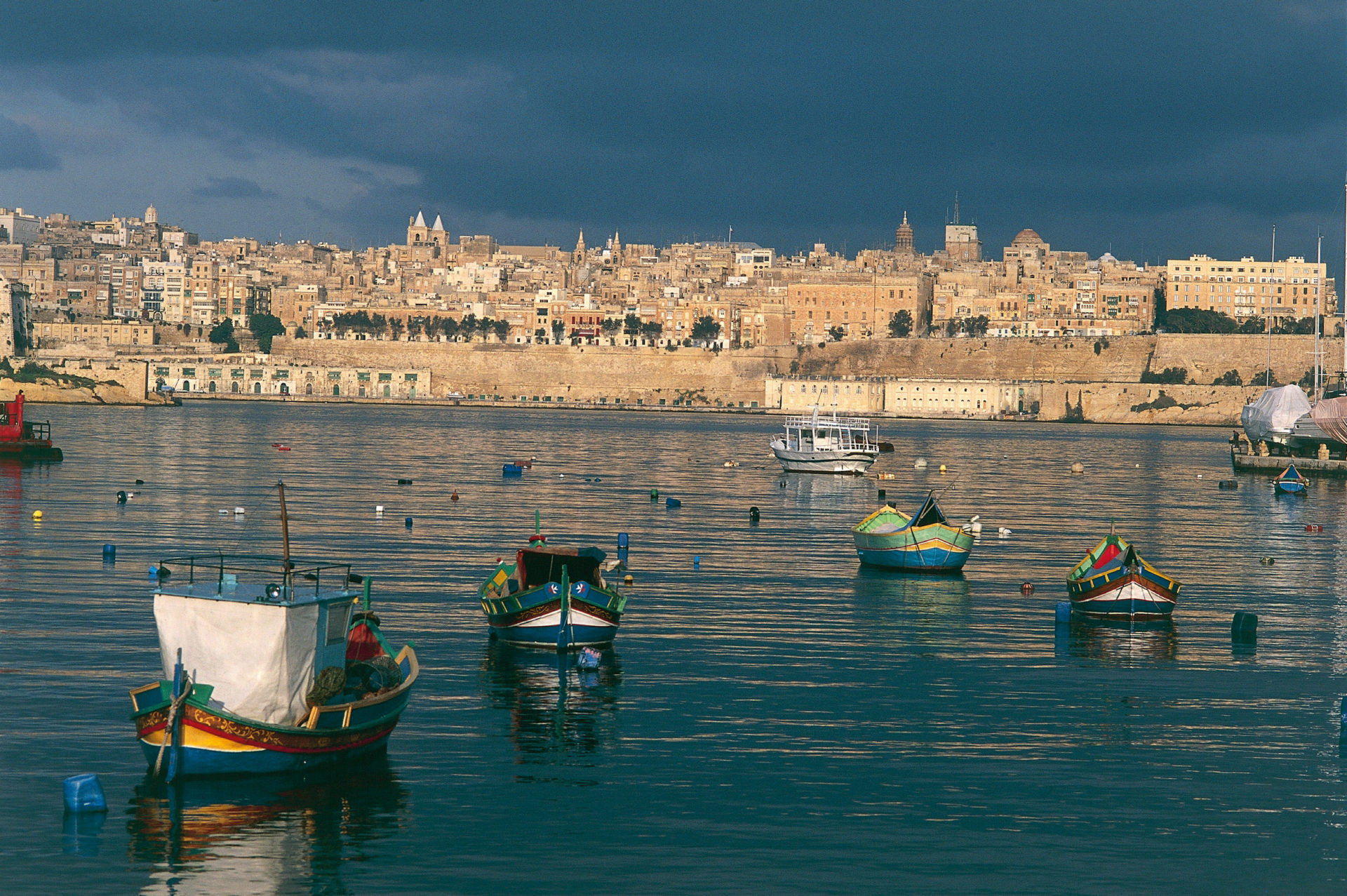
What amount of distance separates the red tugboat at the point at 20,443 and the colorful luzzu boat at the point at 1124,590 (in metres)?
43.6

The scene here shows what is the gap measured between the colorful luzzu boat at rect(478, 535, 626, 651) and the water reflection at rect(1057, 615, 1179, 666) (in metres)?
6.35

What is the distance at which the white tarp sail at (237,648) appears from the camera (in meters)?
15.0

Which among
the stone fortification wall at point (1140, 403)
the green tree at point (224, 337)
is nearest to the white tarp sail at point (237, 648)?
the stone fortification wall at point (1140, 403)

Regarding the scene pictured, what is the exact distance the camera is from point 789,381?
165000 millimetres

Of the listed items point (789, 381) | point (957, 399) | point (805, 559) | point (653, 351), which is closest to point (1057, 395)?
point (957, 399)

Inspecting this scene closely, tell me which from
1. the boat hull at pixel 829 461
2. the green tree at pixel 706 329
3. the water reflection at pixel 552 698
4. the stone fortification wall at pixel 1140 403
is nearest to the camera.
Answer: the water reflection at pixel 552 698

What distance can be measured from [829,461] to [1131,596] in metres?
42.2

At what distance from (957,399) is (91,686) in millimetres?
145975

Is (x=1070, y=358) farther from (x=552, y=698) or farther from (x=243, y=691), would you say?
(x=243, y=691)

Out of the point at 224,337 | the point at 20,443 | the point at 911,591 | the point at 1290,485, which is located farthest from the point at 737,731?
the point at 224,337

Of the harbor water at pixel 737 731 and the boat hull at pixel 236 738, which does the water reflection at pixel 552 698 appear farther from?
the boat hull at pixel 236 738

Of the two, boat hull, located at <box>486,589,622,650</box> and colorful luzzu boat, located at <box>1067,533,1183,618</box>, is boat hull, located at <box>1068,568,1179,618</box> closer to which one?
colorful luzzu boat, located at <box>1067,533,1183,618</box>

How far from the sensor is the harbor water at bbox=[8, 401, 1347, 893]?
13.4 m

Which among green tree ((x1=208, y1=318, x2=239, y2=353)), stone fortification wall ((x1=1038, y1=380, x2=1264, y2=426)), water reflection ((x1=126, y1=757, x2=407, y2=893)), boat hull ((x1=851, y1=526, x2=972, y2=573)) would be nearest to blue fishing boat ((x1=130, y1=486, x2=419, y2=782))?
water reflection ((x1=126, y1=757, x2=407, y2=893))
